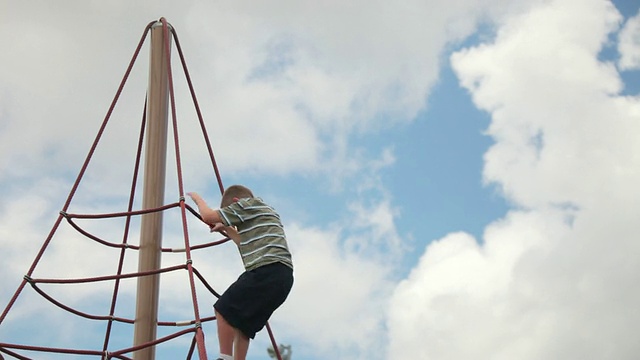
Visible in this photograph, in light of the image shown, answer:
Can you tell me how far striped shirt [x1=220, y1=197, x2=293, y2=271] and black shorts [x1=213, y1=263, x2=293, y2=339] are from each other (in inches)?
3.5

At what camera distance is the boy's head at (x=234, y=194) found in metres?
5.23

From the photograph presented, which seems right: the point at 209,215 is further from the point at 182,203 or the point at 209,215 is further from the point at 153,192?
the point at 153,192

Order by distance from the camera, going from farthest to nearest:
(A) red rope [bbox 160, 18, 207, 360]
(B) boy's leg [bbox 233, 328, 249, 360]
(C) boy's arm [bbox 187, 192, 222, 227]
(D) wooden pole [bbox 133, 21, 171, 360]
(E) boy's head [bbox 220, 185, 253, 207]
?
(D) wooden pole [bbox 133, 21, 171, 360] → (E) boy's head [bbox 220, 185, 253, 207] → (C) boy's arm [bbox 187, 192, 222, 227] → (B) boy's leg [bbox 233, 328, 249, 360] → (A) red rope [bbox 160, 18, 207, 360]

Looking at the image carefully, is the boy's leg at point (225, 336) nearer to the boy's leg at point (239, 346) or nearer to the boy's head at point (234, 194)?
the boy's leg at point (239, 346)

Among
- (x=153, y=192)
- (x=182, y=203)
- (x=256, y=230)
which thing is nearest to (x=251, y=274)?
(x=256, y=230)

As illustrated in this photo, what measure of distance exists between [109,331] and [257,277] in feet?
7.07

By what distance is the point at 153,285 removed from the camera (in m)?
5.88

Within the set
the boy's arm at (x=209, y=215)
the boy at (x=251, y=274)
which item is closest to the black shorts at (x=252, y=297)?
the boy at (x=251, y=274)

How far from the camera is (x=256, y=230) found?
503 cm

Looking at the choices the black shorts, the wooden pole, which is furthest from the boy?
the wooden pole

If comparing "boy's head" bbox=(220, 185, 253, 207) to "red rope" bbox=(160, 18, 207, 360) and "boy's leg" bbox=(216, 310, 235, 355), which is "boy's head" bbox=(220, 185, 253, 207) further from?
"boy's leg" bbox=(216, 310, 235, 355)

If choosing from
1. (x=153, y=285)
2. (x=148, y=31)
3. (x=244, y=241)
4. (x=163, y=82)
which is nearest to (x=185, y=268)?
(x=244, y=241)

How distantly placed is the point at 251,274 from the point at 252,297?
0.13 m

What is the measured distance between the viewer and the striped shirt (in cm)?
495
